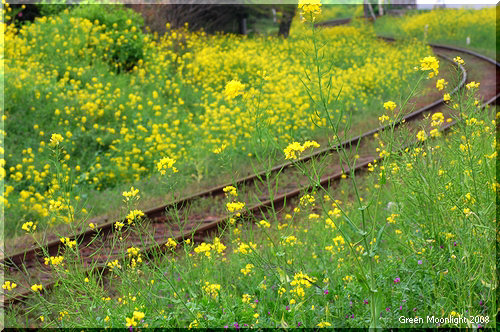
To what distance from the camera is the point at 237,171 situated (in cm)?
388

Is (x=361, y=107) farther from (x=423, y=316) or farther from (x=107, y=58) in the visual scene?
(x=423, y=316)

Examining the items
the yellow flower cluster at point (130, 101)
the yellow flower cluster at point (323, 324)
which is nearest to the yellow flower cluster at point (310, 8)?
the yellow flower cluster at point (323, 324)

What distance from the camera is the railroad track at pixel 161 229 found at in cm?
402

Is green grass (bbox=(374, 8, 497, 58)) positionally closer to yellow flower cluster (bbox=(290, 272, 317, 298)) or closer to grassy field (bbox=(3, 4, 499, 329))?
grassy field (bbox=(3, 4, 499, 329))

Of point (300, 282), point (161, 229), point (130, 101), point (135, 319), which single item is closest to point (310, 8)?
point (300, 282)

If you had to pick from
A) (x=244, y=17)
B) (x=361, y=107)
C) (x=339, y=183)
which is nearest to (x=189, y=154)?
(x=339, y=183)

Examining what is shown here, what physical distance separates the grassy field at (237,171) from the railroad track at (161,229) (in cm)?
15

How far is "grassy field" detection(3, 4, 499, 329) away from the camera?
11.8ft

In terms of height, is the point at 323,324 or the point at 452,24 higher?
the point at 323,324

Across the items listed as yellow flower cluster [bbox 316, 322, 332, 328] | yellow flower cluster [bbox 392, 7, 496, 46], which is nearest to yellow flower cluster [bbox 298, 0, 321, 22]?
yellow flower cluster [bbox 316, 322, 332, 328]

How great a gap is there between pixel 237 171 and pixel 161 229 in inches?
135

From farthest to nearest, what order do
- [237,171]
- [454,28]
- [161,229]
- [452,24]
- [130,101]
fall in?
1. [452,24]
2. [454,28]
3. [130,101]
4. [161,229]
5. [237,171]

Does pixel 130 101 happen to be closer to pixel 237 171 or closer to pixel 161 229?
pixel 161 229

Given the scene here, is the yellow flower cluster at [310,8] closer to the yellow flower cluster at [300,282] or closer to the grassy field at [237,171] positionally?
the grassy field at [237,171]
